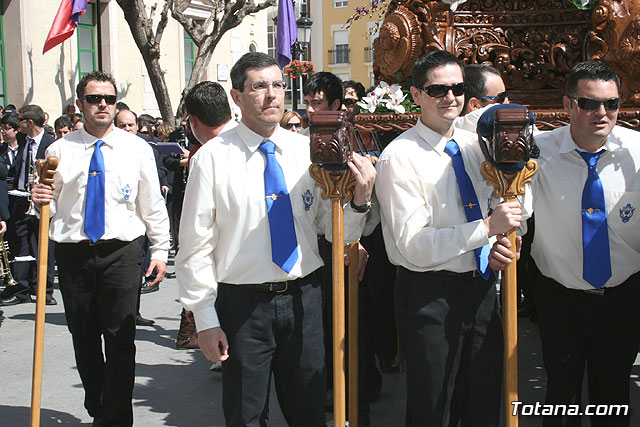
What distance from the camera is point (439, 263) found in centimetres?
320

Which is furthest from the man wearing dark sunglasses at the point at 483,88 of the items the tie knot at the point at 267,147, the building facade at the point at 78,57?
the building facade at the point at 78,57

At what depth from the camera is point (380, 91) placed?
Answer: 15.8 ft

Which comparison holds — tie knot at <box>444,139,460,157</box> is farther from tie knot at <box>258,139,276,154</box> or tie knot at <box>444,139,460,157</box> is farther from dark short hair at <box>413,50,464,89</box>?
tie knot at <box>258,139,276,154</box>

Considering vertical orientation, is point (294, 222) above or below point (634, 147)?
below

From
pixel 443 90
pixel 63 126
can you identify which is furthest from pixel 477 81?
pixel 63 126

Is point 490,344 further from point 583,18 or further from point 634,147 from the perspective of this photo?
point 583,18

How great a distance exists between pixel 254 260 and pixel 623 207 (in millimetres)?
1869

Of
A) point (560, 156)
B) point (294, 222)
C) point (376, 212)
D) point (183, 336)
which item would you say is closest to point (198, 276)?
point (294, 222)

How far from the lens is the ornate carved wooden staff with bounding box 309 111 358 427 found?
317 cm

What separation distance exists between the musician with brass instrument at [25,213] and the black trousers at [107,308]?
443 centimetres

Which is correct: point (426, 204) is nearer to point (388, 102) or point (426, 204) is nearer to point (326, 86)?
point (388, 102)

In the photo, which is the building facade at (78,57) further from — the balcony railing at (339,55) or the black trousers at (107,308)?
the balcony railing at (339,55)

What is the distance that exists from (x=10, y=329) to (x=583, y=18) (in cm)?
617

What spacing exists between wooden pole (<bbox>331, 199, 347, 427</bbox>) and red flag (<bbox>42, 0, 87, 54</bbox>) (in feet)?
40.3
